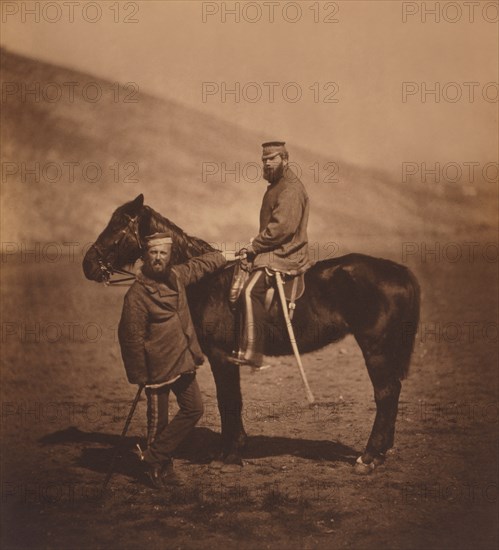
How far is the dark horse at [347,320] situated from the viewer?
469 centimetres

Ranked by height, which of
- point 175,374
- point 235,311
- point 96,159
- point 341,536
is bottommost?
point 341,536

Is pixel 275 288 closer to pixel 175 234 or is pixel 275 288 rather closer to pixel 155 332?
pixel 175 234

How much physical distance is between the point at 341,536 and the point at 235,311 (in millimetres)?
1573

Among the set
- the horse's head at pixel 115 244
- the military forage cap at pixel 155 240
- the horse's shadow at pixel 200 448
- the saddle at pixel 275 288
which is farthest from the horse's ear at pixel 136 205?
the horse's shadow at pixel 200 448

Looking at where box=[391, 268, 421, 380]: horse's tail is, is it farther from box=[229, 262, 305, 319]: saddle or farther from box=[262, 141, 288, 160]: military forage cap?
box=[262, 141, 288, 160]: military forage cap

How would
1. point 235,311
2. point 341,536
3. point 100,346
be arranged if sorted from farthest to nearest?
point 100,346
point 235,311
point 341,536

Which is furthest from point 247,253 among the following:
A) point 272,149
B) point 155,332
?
point 155,332

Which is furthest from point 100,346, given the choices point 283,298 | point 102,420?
point 283,298

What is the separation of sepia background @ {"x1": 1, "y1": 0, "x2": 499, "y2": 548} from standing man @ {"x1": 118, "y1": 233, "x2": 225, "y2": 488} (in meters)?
0.32

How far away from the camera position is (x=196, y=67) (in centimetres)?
479

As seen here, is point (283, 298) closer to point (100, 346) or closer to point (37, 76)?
point (100, 346)

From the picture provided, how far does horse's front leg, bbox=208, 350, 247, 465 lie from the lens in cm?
475

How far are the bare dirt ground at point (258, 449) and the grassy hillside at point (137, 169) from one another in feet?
1.35

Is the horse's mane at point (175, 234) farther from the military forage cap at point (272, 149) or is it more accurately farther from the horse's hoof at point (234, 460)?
the horse's hoof at point (234, 460)
